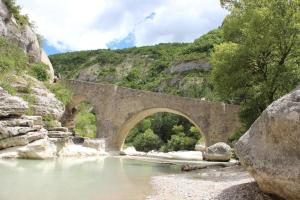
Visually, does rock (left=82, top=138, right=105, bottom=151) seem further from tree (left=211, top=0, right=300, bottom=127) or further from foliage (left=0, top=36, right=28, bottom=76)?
tree (left=211, top=0, right=300, bottom=127)

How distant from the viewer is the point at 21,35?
95.6 feet

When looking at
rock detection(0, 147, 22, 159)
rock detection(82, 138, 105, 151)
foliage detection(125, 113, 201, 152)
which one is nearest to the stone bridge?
rock detection(82, 138, 105, 151)

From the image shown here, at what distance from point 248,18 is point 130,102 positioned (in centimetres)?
1488

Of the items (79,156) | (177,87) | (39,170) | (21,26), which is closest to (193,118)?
→ (79,156)

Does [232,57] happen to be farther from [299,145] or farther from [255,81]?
[299,145]

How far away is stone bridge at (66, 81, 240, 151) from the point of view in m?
29.2

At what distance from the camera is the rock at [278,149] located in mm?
6930

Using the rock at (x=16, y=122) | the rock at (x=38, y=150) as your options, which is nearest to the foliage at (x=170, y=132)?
the rock at (x=38, y=150)

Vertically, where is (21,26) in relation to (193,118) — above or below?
above

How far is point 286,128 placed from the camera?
707 cm

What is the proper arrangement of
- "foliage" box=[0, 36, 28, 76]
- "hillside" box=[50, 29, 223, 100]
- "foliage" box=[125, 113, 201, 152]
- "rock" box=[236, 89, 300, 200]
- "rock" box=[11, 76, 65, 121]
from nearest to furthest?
1. "rock" box=[236, 89, 300, 200]
2. "rock" box=[11, 76, 65, 121]
3. "foliage" box=[0, 36, 28, 76]
4. "foliage" box=[125, 113, 201, 152]
5. "hillside" box=[50, 29, 223, 100]

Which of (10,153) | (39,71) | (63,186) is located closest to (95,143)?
(39,71)

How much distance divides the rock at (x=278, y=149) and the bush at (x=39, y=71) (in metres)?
23.6

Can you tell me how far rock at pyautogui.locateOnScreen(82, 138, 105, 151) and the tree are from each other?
11.7 meters
